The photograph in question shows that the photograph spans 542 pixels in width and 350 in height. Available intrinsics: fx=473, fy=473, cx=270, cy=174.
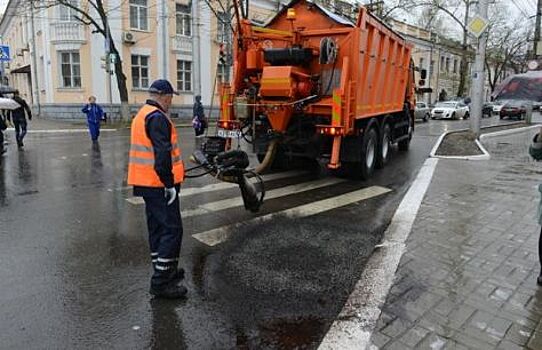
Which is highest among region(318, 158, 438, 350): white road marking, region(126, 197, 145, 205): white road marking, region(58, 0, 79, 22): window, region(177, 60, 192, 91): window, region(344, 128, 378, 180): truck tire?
region(58, 0, 79, 22): window

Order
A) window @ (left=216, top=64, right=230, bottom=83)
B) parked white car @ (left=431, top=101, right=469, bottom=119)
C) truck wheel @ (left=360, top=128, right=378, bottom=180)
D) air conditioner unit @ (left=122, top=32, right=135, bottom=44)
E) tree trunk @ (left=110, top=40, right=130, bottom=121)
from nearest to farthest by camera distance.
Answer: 1. truck wheel @ (left=360, top=128, right=378, bottom=180)
2. window @ (left=216, top=64, right=230, bottom=83)
3. tree trunk @ (left=110, top=40, right=130, bottom=121)
4. air conditioner unit @ (left=122, top=32, right=135, bottom=44)
5. parked white car @ (left=431, top=101, right=469, bottom=119)

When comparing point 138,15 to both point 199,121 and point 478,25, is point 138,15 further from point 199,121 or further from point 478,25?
point 478,25

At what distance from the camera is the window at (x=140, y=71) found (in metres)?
27.9

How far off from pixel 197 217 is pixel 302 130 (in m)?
3.21

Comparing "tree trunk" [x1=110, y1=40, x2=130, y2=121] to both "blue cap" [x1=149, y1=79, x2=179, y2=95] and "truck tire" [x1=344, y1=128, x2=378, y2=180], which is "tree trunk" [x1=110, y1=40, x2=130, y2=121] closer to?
"truck tire" [x1=344, y1=128, x2=378, y2=180]

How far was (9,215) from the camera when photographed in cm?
625

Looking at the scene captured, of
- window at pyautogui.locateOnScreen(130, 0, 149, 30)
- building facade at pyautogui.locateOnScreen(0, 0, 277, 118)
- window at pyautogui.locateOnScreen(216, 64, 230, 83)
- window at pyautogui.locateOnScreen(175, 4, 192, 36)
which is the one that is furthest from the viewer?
window at pyautogui.locateOnScreen(175, 4, 192, 36)

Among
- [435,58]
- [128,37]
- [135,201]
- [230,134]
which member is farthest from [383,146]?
[435,58]

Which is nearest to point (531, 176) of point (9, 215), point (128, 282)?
point (128, 282)

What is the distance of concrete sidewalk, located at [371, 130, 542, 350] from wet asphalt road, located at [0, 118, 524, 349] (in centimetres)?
50

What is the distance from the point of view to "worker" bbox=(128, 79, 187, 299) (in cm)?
371

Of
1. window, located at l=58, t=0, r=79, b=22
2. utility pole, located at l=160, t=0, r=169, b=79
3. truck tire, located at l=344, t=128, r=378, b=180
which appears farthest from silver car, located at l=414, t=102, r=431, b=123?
truck tire, located at l=344, t=128, r=378, b=180

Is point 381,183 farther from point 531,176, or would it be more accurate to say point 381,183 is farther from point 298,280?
point 298,280

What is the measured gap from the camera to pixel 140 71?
28.1 m
